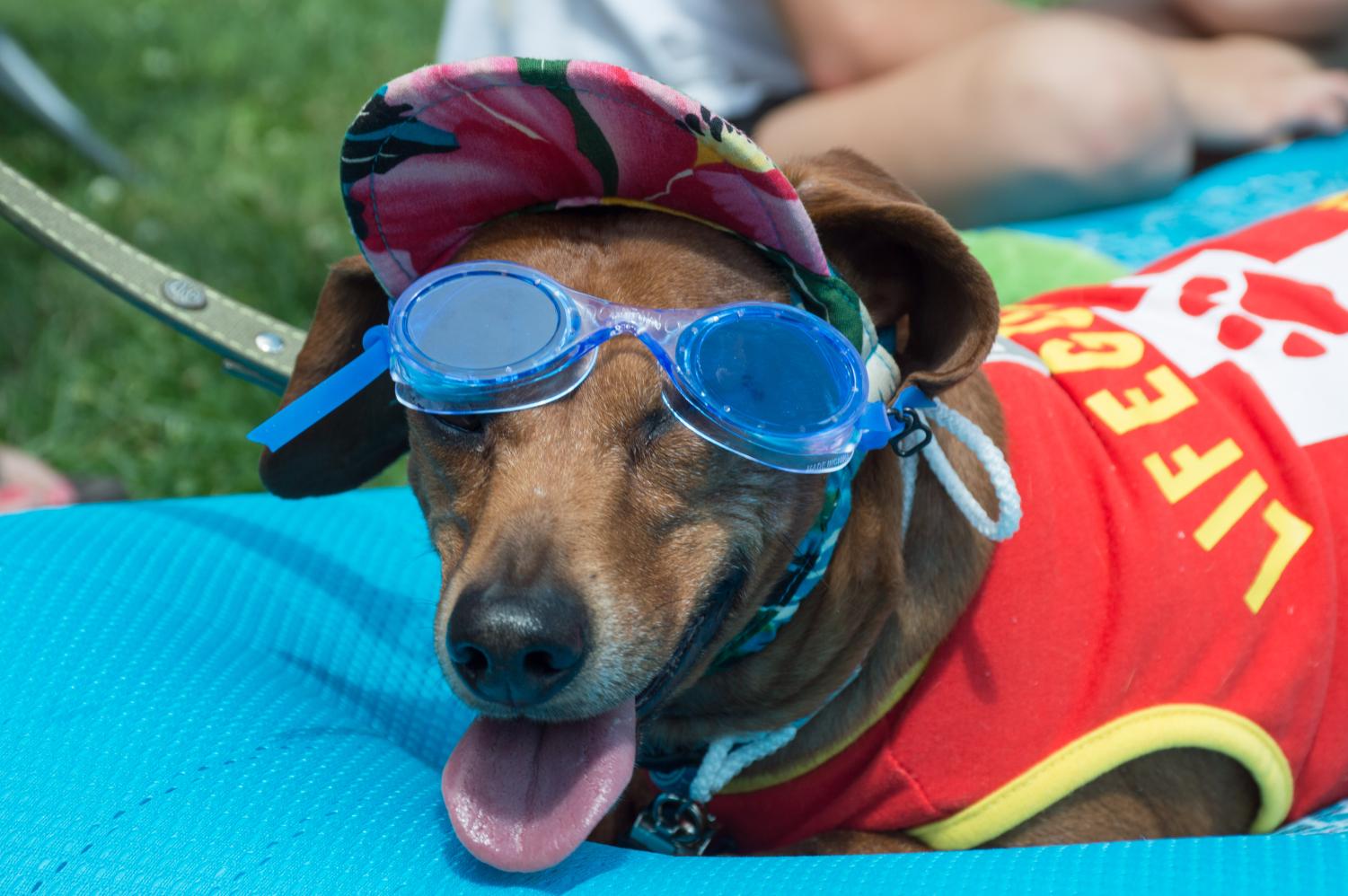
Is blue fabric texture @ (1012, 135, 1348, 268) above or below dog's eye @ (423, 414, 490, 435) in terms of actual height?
below

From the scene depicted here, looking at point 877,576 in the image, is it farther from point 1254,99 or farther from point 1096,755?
point 1254,99

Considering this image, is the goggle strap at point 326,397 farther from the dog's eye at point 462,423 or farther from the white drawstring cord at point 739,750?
the white drawstring cord at point 739,750

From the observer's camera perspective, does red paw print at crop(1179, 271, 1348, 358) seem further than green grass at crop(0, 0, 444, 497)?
No

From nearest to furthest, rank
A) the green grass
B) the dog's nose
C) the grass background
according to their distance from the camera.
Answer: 1. the dog's nose
2. the grass background
3. the green grass

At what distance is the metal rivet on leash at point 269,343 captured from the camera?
247cm

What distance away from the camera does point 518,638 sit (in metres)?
1.47

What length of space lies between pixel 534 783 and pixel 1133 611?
900mm

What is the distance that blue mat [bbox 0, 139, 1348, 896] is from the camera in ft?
5.31

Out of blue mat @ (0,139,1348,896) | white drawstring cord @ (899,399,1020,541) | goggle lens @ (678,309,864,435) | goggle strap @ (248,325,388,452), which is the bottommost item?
blue mat @ (0,139,1348,896)

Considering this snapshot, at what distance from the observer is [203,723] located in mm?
1953

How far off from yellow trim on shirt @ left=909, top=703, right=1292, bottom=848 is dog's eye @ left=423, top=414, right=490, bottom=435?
0.85 meters

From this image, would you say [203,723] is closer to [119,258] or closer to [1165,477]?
[119,258]

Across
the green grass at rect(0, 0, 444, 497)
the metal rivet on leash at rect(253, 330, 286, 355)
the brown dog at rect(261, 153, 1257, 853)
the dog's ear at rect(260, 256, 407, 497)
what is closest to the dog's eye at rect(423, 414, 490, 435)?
the brown dog at rect(261, 153, 1257, 853)

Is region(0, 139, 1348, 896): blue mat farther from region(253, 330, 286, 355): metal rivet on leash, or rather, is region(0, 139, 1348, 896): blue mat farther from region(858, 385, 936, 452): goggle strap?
region(858, 385, 936, 452): goggle strap
